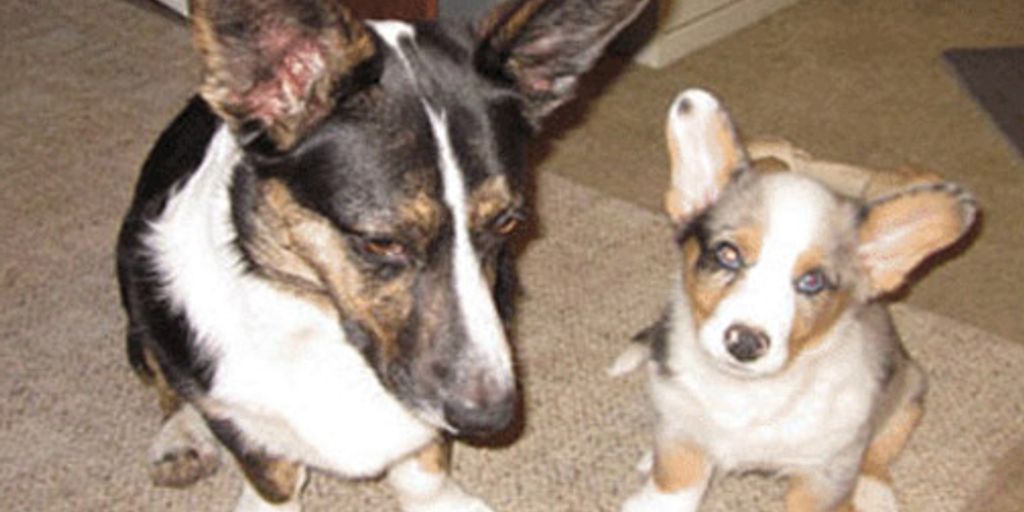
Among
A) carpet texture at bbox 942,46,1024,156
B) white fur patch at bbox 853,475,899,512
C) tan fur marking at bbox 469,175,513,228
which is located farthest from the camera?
carpet texture at bbox 942,46,1024,156

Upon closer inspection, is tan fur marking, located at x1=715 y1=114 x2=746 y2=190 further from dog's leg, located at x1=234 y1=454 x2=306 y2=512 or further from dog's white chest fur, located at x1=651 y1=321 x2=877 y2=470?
dog's leg, located at x1=234 y1=454 x2=306 y2=512

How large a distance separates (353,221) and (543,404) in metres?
0.96

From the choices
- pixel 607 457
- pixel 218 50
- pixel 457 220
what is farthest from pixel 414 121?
pixel 607 457

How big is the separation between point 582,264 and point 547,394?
1.47 ft

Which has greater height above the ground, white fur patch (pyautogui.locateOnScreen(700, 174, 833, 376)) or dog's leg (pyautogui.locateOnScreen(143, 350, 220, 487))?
white fur patch (pyautogui.locateOnScreen(700, 174, 833, 376))

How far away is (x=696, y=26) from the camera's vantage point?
3844mm

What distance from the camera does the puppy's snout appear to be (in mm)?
1841

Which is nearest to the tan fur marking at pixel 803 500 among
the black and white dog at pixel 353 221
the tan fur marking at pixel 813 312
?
the tan fur marking at pixel 813 312

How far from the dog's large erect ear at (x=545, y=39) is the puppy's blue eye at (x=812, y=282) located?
46cm

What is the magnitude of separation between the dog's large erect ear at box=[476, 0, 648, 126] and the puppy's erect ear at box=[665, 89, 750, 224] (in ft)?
0.95

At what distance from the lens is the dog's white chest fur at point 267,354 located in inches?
A: 72.7

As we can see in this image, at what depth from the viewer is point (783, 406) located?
2.04 m

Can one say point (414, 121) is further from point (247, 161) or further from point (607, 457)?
point (607, 457)

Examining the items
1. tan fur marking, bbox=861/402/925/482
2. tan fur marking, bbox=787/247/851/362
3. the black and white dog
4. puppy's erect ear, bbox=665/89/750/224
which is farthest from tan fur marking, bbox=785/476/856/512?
the black and white dog
